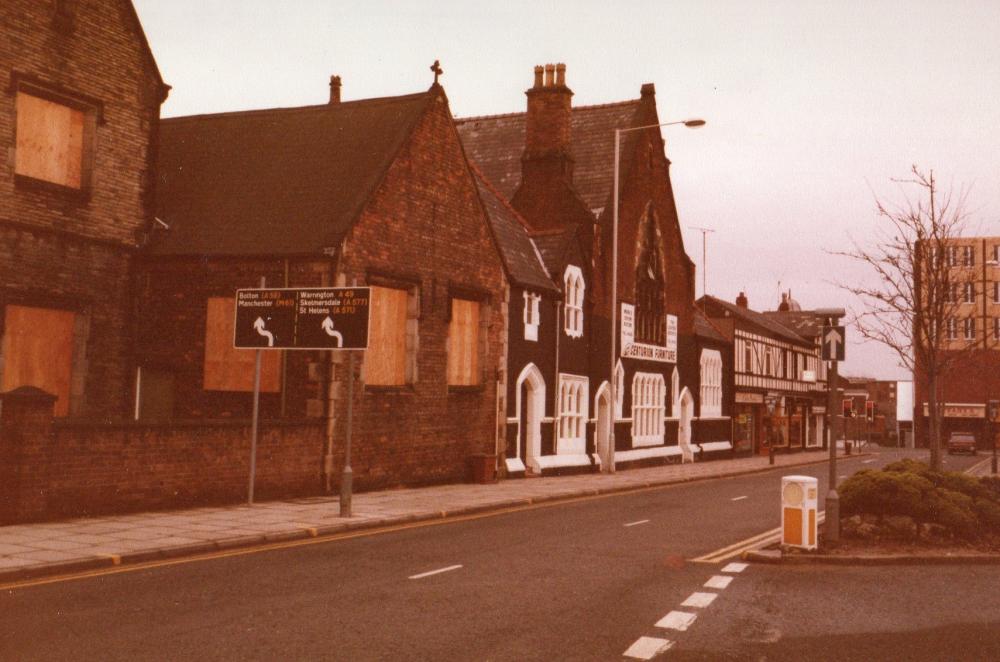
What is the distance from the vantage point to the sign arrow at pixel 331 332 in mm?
17922

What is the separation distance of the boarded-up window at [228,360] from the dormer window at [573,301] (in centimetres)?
1239

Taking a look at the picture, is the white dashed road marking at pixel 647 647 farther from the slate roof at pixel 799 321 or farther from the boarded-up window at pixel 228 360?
the slate roof at pixel 799 321

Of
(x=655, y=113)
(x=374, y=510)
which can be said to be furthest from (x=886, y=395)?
(x=374, y=510)

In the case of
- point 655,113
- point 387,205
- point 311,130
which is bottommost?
point 387,205

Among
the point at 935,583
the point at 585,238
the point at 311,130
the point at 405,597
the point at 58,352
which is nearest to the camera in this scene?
the point at 405,597

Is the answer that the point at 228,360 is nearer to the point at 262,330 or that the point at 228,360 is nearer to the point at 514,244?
the point at 262,330

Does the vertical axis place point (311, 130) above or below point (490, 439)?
above

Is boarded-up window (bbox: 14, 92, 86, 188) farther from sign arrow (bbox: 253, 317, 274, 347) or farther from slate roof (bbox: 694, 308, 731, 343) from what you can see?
slate roof (bbox: 694, 308, 731, 343)

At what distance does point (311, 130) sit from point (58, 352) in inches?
330

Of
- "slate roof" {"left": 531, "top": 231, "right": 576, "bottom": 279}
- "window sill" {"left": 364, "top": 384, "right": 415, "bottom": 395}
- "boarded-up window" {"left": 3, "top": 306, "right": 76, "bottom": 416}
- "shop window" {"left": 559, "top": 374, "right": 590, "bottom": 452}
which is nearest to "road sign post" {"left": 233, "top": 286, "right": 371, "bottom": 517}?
"window sill" {"left": 364, "top": 384, "right": 415, "bottom": 395}

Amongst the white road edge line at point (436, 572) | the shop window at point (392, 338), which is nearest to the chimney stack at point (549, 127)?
the shop window at point (392, 338)

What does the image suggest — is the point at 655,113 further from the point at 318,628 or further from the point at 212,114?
the point at 318,628

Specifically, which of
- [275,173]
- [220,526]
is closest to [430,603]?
[220,526]

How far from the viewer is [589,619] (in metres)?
9.12
